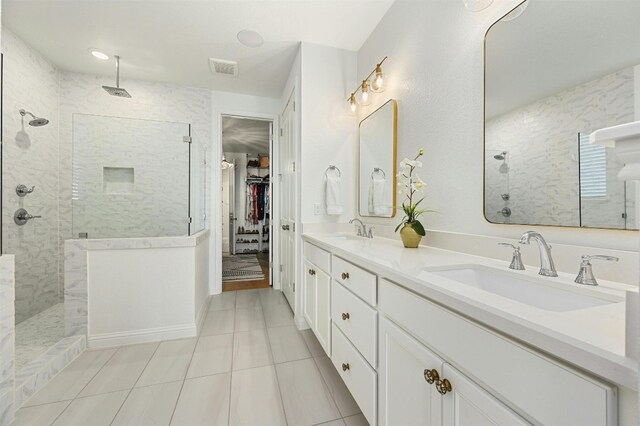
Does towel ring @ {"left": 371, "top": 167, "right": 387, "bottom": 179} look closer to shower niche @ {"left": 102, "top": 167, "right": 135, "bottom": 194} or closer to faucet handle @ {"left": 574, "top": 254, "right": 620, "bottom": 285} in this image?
faucet handle @ {"left": 574, "top": 254, "right": 620, "bottom": 285}

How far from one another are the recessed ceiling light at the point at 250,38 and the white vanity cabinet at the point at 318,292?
6.32 ft

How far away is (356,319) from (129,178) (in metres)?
2.55

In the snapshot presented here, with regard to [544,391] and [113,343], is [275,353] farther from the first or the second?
[544,391]

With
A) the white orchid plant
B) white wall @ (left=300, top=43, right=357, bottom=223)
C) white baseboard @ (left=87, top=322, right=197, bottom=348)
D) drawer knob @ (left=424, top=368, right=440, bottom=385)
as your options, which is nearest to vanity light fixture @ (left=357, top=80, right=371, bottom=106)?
white wall @ (left=300, top=43, right=357, bottom=223)

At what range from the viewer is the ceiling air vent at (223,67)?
2.69m

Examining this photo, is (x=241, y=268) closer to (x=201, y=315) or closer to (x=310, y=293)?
(x=201, y=315)

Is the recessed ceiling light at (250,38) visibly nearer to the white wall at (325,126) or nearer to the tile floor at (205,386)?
the white wall at (325,126)

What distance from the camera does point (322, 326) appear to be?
5.80 ft

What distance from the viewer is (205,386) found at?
1583 mm

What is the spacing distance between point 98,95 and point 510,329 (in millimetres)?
4215

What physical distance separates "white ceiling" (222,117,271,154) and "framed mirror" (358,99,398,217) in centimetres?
207

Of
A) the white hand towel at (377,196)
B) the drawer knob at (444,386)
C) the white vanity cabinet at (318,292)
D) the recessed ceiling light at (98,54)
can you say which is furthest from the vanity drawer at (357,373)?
the recessed ceiling light at (98,54)

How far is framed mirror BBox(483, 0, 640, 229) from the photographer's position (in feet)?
2.57

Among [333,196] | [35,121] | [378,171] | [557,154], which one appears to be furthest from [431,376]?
[35,121]
